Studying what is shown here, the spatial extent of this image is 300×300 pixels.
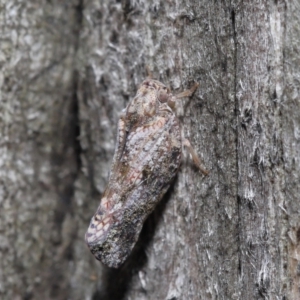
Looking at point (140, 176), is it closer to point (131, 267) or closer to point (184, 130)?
point (184, 130)

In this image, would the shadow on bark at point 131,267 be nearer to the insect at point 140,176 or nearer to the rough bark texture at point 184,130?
the rough bark texture at point 184,130

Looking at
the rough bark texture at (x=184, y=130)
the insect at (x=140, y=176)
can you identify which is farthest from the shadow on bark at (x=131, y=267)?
the insect at (x=140, y=176)

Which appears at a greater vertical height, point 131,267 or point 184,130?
point 184,130

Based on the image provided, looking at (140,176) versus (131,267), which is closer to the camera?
(140,176)

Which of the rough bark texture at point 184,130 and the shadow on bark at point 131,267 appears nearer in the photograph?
the rough bark texture at point 184,130

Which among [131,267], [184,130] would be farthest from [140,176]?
[131,267]
